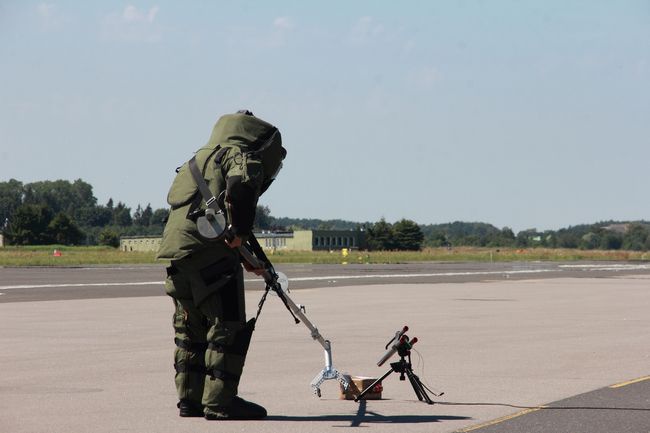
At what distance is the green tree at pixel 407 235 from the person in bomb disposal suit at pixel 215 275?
17259cm

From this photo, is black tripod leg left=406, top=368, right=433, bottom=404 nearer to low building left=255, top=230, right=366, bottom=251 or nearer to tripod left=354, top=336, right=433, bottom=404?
tripod left=354, top=336, right=433, bottom=404

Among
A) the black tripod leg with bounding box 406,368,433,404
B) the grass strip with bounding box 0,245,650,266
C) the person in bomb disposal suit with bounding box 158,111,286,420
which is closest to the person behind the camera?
→ the person in bomb disposal suit with bounding box 158,111,286,420

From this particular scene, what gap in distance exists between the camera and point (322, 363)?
13.6 meters

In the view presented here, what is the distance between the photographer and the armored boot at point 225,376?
362 inches

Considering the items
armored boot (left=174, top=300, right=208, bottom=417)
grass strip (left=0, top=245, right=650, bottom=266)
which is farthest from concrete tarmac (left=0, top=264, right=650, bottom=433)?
grass strip (left=0, top=245, right=650, bottom=266)

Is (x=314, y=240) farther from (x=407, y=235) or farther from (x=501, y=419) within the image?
(x=501, y=419)

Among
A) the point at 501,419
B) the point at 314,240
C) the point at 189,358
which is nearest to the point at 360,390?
the point at 501,419

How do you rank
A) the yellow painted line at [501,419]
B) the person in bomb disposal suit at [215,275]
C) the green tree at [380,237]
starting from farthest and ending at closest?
1. the green tree at [380,237]
2. the person in bomb disposal suit at [215,275]
3. the yellow painted line at [501,419]

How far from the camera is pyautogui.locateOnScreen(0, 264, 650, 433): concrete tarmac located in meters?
9.30

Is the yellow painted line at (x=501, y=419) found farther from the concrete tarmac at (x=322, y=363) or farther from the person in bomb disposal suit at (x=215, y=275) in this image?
the person in bomb disposal suit at (x=215, y=275)

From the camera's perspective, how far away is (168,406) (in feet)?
32.4

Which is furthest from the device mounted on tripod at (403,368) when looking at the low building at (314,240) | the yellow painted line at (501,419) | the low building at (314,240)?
the low building at (314,240)

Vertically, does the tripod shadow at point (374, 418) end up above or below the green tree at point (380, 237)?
below

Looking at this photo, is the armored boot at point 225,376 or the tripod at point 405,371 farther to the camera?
the tripod at point 405,371
